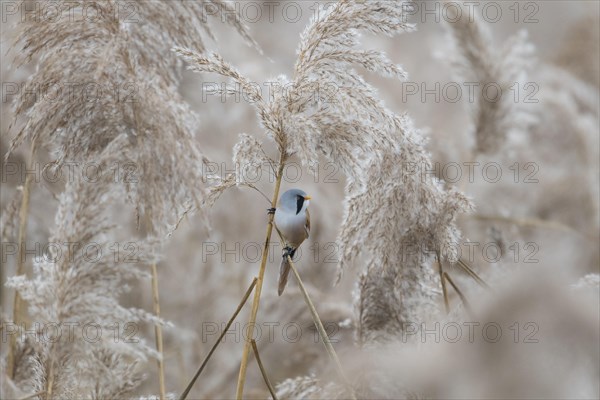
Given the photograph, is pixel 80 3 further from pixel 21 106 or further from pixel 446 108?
pixel 446 108

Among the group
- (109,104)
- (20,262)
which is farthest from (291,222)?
(20,262)

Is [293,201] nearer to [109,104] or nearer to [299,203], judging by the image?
[299,203]

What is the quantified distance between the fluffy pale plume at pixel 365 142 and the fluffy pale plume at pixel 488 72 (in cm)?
137

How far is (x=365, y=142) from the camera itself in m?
1.76

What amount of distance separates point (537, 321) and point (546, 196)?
3.55 m

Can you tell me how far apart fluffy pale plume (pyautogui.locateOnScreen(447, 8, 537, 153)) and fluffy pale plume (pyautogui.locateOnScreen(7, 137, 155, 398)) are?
1.72 meters

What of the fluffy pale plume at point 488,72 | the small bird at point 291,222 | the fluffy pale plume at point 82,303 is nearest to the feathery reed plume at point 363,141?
the small bird at point 291,222

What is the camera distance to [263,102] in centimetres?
174

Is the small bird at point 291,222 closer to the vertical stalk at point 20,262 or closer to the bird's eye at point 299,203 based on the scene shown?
the bird's eye at point 299,203

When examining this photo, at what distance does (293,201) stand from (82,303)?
2.07 ft

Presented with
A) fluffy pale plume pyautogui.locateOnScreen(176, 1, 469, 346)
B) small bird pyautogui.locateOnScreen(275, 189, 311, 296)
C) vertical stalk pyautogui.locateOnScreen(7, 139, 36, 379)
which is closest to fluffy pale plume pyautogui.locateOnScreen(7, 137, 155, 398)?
vertical stalk pyautogui.locateOnScreen(7, 139, 36, 379)

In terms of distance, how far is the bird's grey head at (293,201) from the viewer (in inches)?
77.5

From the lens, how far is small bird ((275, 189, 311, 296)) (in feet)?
6.31

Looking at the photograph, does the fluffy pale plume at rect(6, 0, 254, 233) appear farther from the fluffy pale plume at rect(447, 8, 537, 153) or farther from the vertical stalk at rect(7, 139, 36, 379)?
the fluffy pale plume at rect(447, 8, 537, 153)
